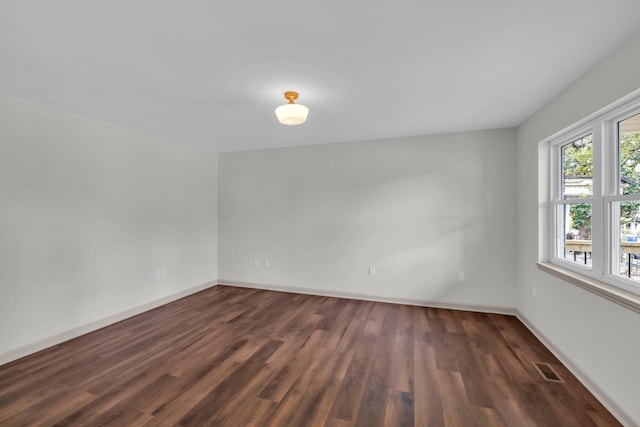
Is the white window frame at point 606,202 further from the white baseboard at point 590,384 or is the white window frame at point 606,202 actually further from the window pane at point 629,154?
the white baseboard at point 590,384

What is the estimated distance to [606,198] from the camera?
2.07 metres

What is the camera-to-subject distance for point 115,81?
227 cm

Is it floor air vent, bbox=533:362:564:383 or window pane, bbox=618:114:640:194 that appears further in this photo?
floor air vent, bbox=533:362:564:383

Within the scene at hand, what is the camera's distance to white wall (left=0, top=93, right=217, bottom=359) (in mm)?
2551

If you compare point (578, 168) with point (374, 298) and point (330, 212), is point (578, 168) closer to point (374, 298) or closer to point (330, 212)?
point (374, 298)

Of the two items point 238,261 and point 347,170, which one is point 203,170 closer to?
point 238,261

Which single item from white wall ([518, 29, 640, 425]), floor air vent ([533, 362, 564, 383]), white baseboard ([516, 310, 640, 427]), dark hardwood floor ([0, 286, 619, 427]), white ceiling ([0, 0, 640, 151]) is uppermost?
white ceiling ([0, 0, 640, 151])

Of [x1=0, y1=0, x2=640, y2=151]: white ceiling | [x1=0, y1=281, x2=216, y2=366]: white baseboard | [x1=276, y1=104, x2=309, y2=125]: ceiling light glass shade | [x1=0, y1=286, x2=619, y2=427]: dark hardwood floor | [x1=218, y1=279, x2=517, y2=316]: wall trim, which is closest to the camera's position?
[x1=0, y1=0, x2=640, y2=151]: white ceiling

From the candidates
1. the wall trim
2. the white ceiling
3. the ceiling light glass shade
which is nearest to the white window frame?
the white ceiling

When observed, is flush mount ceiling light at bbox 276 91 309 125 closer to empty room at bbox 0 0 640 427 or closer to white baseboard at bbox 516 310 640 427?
empty room at bbox 0 0 640 427

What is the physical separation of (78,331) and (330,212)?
132 inches

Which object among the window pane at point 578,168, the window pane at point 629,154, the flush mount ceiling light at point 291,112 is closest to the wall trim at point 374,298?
the window pane at point 578,168

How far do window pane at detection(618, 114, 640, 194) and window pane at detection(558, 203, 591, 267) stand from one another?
1.52ft

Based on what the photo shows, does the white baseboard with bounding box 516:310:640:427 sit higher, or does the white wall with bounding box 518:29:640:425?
the white wall with bounding box 518:29:640:425
